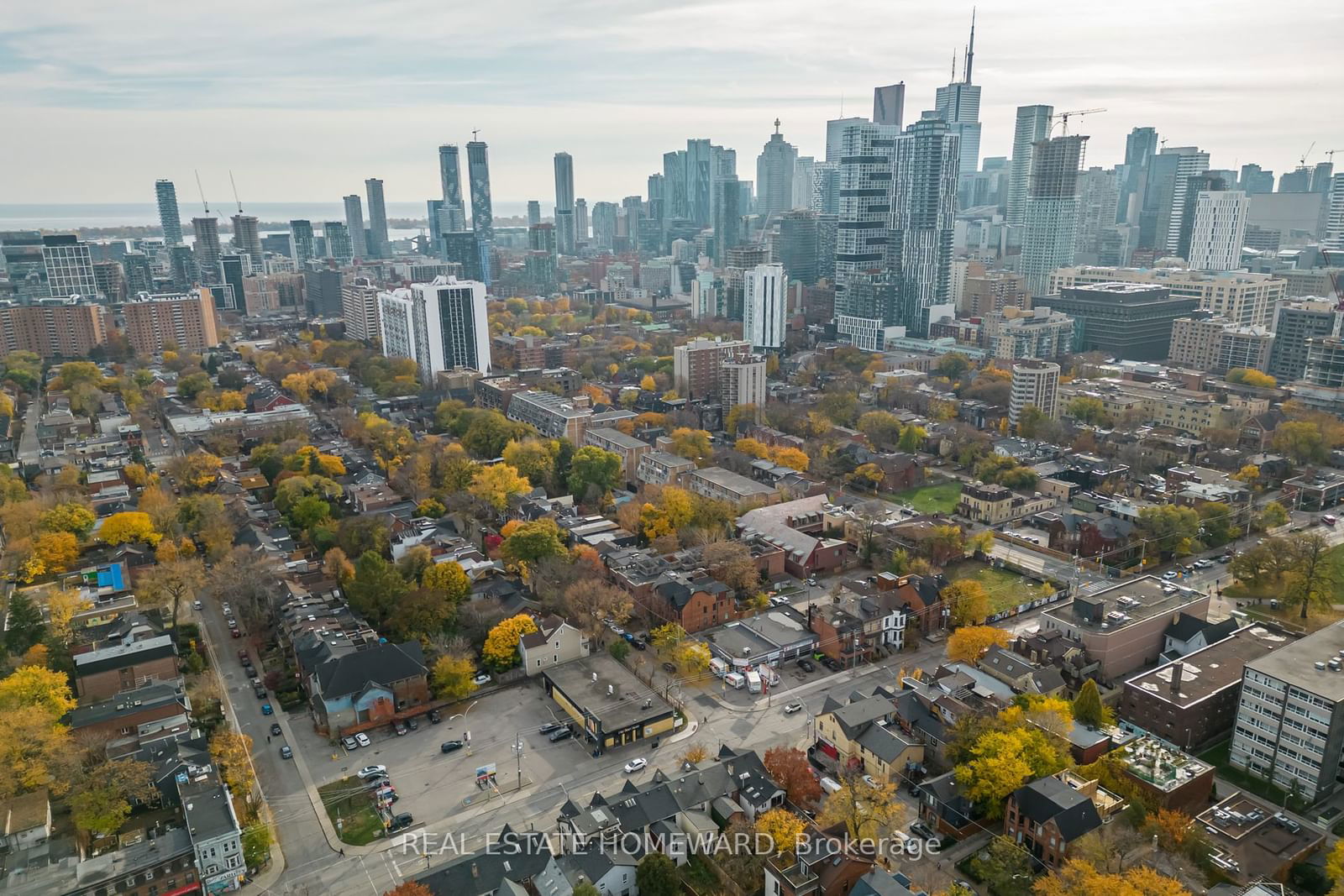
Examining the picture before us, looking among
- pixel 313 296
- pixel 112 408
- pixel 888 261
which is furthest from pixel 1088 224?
pixel 112 408

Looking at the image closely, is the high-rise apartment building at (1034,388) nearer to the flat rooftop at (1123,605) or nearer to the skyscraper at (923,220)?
the flat rooftop at (1123,605)

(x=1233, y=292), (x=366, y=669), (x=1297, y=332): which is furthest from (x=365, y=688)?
(x=1233, y=292)

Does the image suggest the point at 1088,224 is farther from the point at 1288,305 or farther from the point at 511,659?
the point at 511,659

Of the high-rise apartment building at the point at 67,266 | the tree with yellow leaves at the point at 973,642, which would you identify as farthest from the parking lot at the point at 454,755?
the high-rise apartment building at the point at 67,266

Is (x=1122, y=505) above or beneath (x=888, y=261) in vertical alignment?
beneath

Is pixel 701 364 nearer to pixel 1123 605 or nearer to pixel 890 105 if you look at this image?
pixel 1123 605

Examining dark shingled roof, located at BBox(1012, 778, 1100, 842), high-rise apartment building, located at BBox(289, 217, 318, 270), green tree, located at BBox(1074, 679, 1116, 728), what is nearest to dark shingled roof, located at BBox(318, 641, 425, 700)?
dark shingled roof, located at BBox(1012, 778, 1100, 842)

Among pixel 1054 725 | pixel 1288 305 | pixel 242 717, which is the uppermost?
pixel 1288 305
